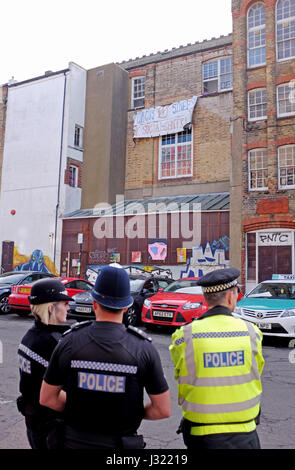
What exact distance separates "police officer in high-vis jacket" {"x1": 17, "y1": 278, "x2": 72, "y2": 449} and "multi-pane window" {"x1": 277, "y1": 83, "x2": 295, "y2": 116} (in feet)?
60.4

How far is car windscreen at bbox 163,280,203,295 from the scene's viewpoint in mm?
12016

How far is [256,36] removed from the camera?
20094 millimetres

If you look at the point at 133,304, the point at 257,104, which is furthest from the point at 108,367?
the point at 257,104

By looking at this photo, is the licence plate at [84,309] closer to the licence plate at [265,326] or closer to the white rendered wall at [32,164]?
the licence plate at [265,326]

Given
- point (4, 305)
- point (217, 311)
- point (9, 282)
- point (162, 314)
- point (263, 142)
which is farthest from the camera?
point (263, 142)

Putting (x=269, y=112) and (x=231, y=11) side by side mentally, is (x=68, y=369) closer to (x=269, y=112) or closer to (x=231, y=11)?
(x=269, y=112)

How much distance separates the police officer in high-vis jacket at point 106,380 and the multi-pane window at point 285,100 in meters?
18.9

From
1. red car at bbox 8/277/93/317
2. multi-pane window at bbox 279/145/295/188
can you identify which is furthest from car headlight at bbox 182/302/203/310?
multi-pane window at bbox 279/145/295/188

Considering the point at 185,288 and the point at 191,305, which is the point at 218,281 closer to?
the point at 191,305

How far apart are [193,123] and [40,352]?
77.0ft

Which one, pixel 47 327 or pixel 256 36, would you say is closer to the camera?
pixel 47 327

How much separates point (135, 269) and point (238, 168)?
24.4 ft

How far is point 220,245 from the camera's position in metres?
20.5

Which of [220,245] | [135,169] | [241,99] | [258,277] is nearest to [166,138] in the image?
[135,169]
